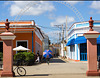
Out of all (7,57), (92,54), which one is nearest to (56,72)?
(92,54)

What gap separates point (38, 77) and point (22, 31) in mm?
15615

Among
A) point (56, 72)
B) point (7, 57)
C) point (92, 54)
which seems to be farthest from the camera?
point (56, 72)

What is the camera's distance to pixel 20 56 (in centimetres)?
2312

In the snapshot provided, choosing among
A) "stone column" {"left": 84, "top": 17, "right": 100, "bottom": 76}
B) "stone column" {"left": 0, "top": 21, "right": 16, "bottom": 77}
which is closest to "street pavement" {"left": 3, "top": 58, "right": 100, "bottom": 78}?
"stone column" {"left": 84, "top": 17, "right": 100, "bottom": 76}

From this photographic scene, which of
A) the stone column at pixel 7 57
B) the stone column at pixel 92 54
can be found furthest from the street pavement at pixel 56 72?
the stone column at pixel 7 57

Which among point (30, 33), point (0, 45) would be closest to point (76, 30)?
point (30, 33)

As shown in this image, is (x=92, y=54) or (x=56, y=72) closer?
(x=92, y=54)

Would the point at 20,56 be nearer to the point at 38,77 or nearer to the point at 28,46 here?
the point at 28,46

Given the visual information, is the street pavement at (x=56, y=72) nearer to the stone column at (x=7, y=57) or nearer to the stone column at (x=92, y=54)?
the stone column at (x=92, y=54)

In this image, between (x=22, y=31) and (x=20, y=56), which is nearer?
(x=20, y=56)

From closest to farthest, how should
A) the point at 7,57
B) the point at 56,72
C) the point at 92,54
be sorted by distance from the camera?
the point at 7,57
the point at 92,54
the point at 56,72

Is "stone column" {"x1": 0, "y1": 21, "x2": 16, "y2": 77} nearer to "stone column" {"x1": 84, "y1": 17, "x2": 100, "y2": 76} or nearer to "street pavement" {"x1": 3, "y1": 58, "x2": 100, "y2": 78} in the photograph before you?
"street pavement" {"x1": 3, "y1": 58, "x2": 100, "y2": 78}

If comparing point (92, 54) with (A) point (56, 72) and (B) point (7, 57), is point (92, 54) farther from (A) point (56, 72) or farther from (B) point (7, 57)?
(B) point (7, 57)

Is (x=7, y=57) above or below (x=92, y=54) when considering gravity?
below
